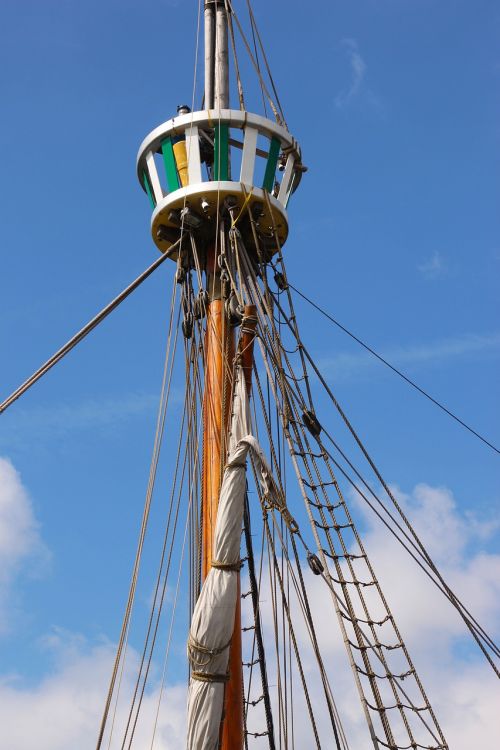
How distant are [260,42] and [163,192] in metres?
4.46

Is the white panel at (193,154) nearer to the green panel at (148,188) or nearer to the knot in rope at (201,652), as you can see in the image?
the green panel at (148,188)

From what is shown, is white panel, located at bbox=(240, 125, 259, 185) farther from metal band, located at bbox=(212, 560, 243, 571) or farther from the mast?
metal band, located at bbox=(212, 560, 243, 571)

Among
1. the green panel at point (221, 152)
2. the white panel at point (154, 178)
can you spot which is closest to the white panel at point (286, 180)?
the green panel at point (221, 152)

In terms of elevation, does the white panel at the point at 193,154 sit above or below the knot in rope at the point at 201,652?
above

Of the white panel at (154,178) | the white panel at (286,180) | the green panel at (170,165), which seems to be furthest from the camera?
the white panel at (286,180)

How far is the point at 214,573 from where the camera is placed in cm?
1292

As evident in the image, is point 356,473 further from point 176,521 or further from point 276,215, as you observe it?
point 276,215

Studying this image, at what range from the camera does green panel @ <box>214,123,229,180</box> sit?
1694 centimetres

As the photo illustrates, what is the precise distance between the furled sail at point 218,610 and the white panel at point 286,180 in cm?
544

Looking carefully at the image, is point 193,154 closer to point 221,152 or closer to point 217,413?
point 221,152

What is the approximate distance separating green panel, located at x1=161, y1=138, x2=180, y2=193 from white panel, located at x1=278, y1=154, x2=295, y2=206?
6.00 feet

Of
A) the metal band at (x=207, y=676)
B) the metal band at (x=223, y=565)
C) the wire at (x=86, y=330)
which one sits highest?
the wire at (x=86, y=330)

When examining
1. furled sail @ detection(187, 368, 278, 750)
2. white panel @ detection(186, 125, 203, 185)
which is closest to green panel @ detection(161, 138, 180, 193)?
white panel @ detection(186, 125, 203, 185)

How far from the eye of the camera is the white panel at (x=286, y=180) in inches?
694
